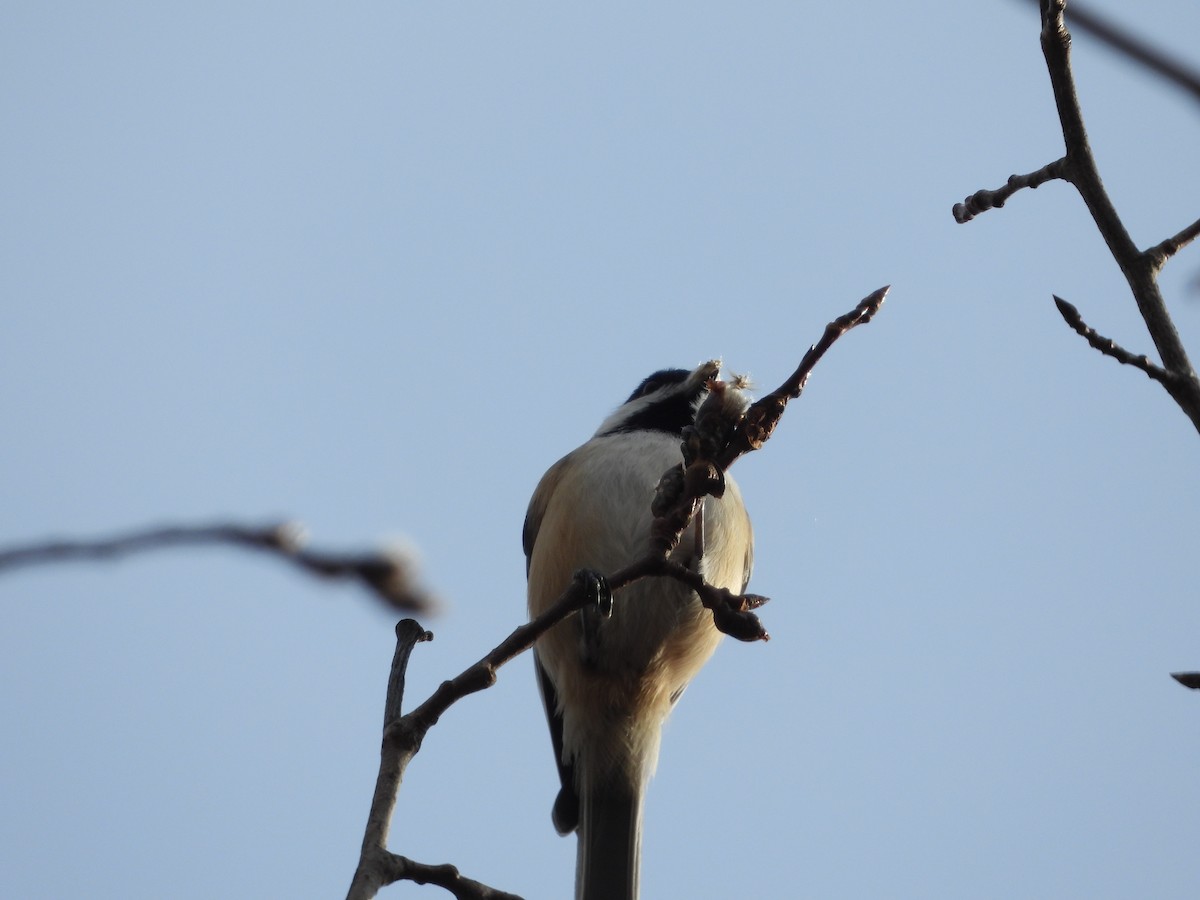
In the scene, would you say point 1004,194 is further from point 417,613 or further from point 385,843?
point 417,613

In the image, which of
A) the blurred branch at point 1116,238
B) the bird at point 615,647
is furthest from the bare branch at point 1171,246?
the bird at point 615,647

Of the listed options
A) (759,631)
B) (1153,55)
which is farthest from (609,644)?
(1153,55)

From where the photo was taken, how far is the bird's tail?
4.29 m

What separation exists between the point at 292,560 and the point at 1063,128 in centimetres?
174

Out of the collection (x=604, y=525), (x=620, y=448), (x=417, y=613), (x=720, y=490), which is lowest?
(x=417, y=613)

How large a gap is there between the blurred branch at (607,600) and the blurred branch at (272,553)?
1.13m

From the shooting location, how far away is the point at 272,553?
1.07 metres

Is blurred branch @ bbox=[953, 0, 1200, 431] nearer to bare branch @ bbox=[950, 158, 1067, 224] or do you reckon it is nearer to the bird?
bare branch @ bbox=[950, 158, 1067, 224]

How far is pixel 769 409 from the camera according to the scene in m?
2.53

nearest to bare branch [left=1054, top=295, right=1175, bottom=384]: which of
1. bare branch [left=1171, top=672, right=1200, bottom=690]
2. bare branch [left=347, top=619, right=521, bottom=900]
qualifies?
bare branch [left=1171, top=672, right=1200, bottom=690]

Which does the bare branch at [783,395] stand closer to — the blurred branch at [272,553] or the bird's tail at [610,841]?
the blurred branch at [272,553]

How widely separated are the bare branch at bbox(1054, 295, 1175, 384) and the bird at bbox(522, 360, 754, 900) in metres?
2.02

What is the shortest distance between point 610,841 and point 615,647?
68cm

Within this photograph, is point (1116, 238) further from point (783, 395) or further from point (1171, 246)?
point (783, 395)
